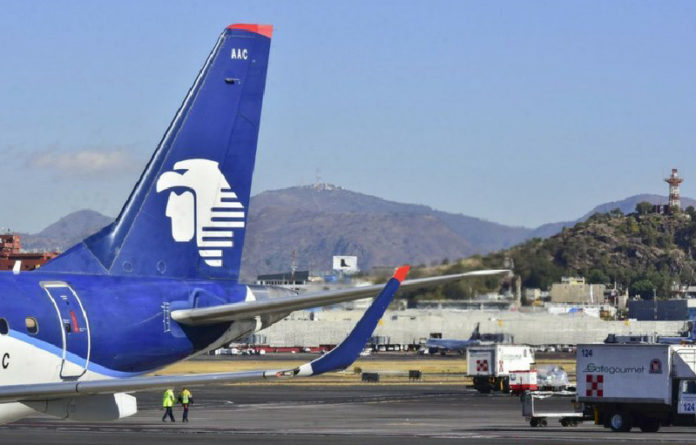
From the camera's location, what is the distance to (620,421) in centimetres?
5719

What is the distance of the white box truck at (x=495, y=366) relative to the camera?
99.2 meters

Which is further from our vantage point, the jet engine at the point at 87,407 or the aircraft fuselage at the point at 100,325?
the aircraft fuselage at the point at 100,325

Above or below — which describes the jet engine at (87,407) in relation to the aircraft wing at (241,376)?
below

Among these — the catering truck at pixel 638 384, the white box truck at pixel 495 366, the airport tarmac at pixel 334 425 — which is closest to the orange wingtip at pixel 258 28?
the airport tarmac at pixel 334 425

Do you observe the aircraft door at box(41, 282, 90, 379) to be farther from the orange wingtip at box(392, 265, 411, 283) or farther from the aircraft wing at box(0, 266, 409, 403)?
the orange wingtip at box(392, 265, 411, 283)

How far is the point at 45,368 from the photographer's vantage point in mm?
29125

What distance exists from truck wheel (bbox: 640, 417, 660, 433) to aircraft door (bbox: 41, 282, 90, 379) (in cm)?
3281

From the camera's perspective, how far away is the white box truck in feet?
326

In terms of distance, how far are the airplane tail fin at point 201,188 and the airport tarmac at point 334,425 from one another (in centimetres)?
1794

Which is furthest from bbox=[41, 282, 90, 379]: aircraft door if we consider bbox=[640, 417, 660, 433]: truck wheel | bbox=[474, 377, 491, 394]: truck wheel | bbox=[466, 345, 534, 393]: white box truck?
bbox=[474, 377, 491, 394]: truck wheel

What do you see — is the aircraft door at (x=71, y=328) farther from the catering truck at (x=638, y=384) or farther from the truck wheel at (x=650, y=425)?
the truck wheel at (x=650, y=425)

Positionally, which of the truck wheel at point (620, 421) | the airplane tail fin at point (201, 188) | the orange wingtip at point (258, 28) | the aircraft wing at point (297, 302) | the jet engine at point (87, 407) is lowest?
the truck wheel at point (620, 421)

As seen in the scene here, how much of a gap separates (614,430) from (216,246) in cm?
2821

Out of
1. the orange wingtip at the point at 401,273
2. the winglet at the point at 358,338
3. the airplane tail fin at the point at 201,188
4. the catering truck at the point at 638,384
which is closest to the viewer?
the winglet at the point at 358,338
